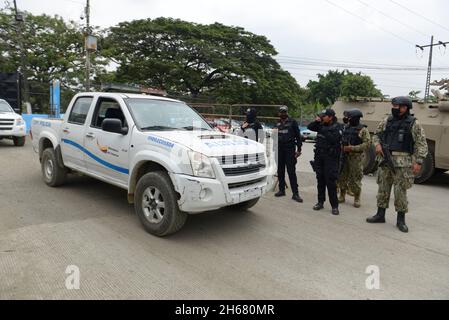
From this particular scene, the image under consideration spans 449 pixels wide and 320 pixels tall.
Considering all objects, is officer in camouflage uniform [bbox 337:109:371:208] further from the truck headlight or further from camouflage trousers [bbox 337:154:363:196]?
the truck headlight

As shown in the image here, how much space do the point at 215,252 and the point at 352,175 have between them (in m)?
3.49

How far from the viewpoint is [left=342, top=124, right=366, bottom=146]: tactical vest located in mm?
6285

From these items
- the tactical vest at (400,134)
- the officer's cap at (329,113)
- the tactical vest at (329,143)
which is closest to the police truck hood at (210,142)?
the tactical vest at (329,143)

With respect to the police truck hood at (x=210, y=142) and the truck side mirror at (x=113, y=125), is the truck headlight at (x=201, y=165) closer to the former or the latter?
the police truck hood at (x=210, y=142)

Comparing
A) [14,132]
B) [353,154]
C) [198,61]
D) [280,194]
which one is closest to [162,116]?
[280,194]

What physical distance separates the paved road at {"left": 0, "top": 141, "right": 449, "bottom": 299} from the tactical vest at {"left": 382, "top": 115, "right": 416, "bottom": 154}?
116 cm

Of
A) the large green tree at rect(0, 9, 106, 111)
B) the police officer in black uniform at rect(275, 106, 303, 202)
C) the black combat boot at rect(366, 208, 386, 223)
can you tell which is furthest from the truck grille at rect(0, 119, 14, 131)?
the large green tree at rect(0, 9, 106, 111)

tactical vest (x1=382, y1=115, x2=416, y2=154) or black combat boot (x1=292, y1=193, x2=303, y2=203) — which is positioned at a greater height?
tactical vest (x1=382, y1=115, x2=416, y2=154)

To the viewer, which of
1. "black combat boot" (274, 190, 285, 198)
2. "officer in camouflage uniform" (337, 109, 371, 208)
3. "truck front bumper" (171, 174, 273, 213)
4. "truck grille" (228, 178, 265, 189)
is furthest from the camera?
"black combat boot" (274, 190, 285, 198)

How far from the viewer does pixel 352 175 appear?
21.0 feet

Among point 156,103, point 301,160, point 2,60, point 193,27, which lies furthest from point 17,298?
point 193,27

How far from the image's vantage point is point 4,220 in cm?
464

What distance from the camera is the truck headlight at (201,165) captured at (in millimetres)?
4008
